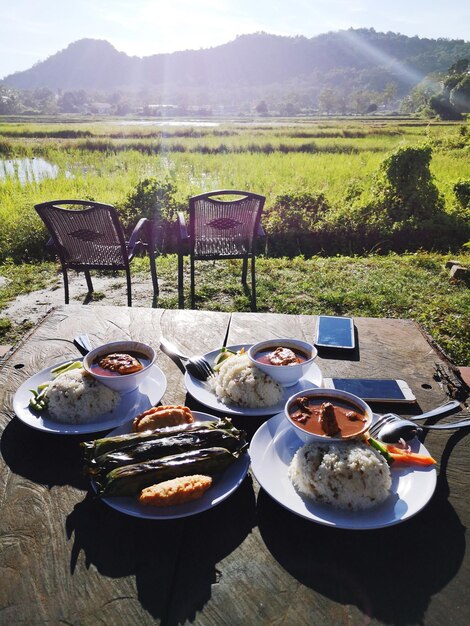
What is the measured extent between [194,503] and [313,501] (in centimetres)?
28

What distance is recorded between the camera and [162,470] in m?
1.13

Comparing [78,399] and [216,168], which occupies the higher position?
[78,399]

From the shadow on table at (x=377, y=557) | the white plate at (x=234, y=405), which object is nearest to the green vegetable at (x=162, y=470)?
the shadow on table at (x=377, y=557)

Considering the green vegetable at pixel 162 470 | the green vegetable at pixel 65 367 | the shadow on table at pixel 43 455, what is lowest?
the shadow on table at pixel 43 455

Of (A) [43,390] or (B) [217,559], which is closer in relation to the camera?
(B) [217,559]

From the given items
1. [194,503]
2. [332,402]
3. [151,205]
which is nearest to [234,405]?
[332,402]

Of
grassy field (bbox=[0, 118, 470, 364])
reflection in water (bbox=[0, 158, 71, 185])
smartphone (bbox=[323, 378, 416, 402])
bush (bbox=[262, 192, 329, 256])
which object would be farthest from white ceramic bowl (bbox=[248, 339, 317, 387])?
reflection in water (bbox=[0, 158, 71, 185])

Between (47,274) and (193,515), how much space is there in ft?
19.3

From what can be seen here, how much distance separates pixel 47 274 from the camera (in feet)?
20.7

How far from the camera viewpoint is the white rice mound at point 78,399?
1.40 meters

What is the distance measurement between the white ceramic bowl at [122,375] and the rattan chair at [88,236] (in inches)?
102

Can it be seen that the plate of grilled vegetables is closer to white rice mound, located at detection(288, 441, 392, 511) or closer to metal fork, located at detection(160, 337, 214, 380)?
white rice mound, located at detection(288, 441, 392, 511)

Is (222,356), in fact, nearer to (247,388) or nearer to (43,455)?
(247,388)

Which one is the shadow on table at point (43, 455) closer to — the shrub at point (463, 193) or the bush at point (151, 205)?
the bush at point (151, 205)
